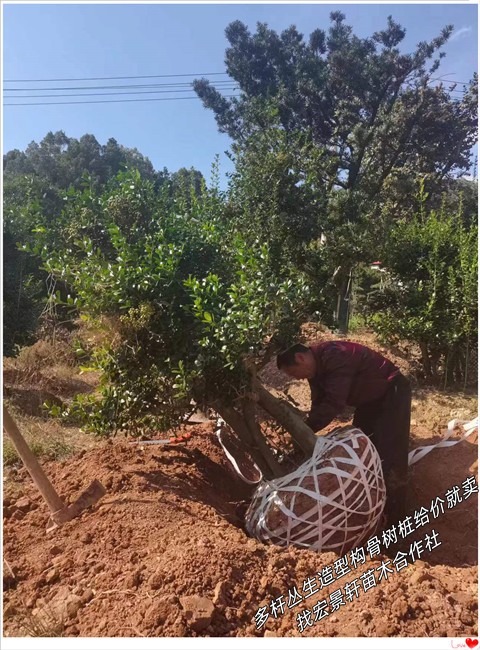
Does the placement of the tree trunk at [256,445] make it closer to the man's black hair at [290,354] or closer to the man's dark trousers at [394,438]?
the man's black hair at [290,354]

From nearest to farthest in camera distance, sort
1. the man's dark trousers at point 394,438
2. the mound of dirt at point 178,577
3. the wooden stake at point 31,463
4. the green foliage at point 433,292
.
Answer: the mound of dirt at point 178,577, the wooden stake at point 31,463, the man's dark trousers at point 394,438, the green foliage at point 433,292

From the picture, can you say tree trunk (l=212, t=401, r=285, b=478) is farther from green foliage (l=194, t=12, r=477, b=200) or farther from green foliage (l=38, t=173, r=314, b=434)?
green foliage (l=194, t=12, r=477, b=200)

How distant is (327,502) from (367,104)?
1499 centimetres

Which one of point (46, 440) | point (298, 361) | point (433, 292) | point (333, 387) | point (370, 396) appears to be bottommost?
point (46, 440)

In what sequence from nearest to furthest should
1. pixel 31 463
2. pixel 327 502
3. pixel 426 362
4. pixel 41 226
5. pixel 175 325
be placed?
pixel 31 463 → pixel 327 502 → pixel 175 325 → pixel 41 226 → pixel 426 362

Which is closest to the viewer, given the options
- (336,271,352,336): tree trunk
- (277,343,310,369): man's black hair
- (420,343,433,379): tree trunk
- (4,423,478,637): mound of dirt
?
(4,423,478,637): mound of dirt

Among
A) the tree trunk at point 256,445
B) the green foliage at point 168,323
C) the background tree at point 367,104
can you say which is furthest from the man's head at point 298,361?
the background tree at point 367,104

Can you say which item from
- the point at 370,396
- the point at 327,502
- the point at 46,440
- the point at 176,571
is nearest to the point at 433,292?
the point at 370,396

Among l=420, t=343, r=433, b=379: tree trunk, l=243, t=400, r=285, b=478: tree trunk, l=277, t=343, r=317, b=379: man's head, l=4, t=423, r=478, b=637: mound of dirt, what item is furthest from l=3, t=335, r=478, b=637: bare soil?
l=420, t=343, r=433, b=379: tree trunk

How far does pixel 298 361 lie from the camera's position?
3389 mm

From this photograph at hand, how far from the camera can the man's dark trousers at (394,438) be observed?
3.68 metres

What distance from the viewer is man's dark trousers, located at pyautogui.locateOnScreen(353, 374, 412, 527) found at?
368 centimetres

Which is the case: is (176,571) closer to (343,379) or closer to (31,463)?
(31,463)

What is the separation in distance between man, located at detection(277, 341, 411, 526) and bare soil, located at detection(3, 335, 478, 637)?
0.45 m
